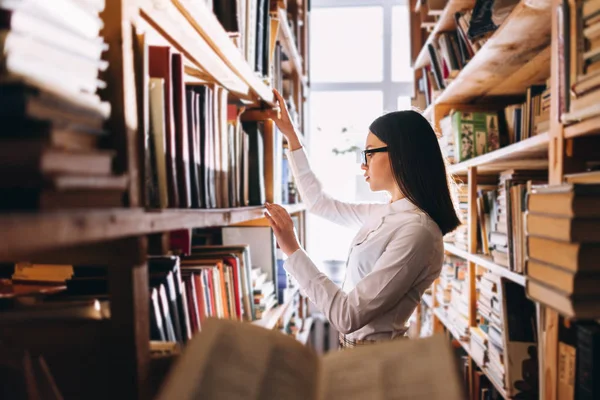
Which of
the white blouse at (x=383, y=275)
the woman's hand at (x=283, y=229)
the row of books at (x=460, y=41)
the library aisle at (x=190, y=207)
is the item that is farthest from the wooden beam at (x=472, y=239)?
the woman's hand at (x=283, y=229)

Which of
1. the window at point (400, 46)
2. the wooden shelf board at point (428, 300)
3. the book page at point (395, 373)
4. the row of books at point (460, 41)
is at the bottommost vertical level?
the wooden shelf board at point (428, 300)

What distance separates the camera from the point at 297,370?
1.65ft

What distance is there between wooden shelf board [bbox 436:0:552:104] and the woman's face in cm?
58

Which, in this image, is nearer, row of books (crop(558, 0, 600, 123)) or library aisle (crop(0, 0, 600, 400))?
library aisle (crop(0, 0, 600, 400))

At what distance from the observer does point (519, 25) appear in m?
1.35

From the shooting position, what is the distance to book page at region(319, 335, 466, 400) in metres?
0.45

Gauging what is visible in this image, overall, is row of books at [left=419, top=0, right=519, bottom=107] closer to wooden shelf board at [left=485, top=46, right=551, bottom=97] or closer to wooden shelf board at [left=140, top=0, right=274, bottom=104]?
wooden shelf board at [left=485, top=46, right=551, bottom=97]

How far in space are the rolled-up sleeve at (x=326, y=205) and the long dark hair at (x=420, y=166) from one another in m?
0.50

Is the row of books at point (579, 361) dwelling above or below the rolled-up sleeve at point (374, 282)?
below

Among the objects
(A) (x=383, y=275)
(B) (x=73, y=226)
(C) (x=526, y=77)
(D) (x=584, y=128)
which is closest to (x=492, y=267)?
(A) (x=383, y=275)

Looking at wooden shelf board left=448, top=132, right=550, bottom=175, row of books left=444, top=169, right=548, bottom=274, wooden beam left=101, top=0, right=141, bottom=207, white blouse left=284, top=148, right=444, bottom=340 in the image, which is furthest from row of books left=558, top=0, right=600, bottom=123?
wooden beam left=101, top=0, right=141, bottom=207

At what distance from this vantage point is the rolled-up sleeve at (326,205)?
1877 millimetres

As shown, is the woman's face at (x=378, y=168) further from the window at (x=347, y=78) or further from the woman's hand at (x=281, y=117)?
the window at (x=347, y=78)

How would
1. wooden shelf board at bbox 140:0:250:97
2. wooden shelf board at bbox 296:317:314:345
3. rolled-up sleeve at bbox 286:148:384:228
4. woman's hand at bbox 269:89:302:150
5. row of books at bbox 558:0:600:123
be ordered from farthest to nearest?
wooden shelf board at bbox 296:317:314:345 → rolled-up sleeve at bbox 286:148:384:228 → woman's hand at bbox 269:89:302:150 → row of books at bbox 558:0:600:123 → wooden shelf board at bbox 140:0:250:97
